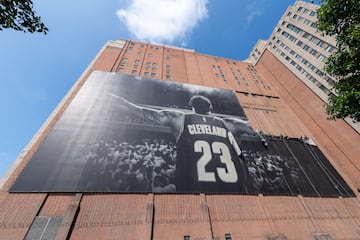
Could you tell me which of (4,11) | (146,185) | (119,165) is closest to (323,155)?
(146,185)

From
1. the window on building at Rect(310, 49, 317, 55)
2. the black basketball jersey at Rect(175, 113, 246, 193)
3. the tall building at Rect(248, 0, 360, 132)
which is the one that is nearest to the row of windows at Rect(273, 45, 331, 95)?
the tall building at Rect(248, 0, 360, 132)

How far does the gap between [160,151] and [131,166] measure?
2789mm

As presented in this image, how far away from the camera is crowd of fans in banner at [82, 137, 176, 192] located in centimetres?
1172

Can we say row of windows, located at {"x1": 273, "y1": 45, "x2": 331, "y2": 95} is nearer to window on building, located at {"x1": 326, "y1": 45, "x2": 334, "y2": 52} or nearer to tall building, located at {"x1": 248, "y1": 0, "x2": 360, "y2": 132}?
tall building, located at {"x1": 248, "y1": 0, "x2": 360, "y2": 132}

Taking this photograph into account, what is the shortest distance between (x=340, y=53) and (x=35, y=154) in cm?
2266

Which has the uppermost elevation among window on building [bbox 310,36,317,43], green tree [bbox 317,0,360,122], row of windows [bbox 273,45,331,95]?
window on building [bbox 310,36,317,43]

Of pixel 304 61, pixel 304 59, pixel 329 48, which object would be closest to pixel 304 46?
pixel 304 59

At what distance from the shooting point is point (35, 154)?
11.8 meters

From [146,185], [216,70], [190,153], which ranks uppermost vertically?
[216,70]

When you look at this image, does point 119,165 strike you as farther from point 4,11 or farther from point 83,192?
point 4,11

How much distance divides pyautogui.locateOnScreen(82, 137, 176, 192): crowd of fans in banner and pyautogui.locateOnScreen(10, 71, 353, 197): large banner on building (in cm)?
7

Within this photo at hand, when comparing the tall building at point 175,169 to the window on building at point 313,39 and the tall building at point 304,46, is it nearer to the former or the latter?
the tall building at point 304,46

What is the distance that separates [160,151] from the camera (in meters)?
14.3

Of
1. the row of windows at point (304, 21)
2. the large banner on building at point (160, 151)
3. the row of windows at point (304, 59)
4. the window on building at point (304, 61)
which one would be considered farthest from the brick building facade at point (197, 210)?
the row of windows at point (304, 21)
